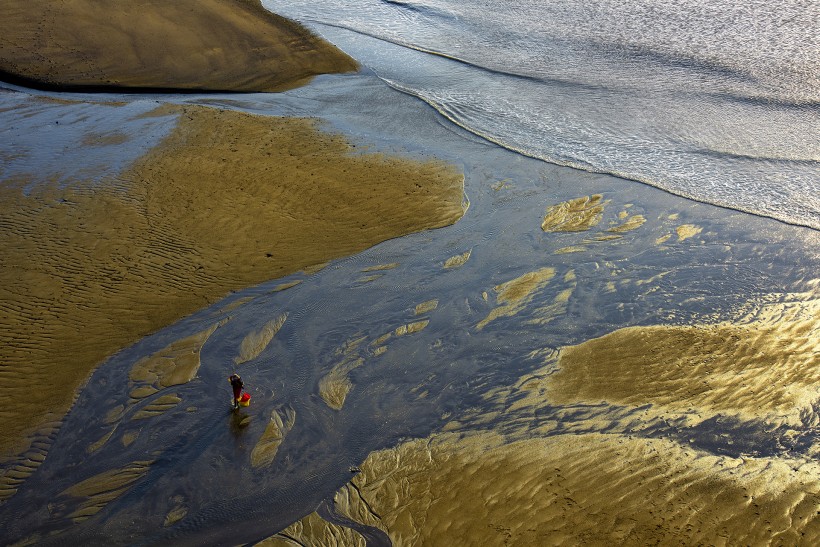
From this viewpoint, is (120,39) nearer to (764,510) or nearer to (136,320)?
(136,320)

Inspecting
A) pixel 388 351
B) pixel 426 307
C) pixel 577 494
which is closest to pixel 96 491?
pixel 388 351

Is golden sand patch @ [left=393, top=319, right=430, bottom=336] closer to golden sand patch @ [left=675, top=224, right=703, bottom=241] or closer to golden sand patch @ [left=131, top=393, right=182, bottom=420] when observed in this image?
golden sand patch @ [left=131, top=393, right=182, bottom=420]

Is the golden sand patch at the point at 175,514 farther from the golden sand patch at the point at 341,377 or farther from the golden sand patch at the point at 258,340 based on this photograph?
the golden sand patch at the point at 258,340

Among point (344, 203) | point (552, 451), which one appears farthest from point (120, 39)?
point (552, 451)

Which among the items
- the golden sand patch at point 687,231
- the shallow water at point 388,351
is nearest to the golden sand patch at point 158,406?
the shallow water at point 388,351

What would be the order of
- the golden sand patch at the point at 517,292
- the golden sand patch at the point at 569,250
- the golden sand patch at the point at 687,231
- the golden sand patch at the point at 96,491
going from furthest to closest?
1. the golden sand patch at the point at 687,231
2. the golden sand patch at the point at 569,250
3. the golden sand patch at the point at 517,292
4. the golden sand patch at the point at 96,491

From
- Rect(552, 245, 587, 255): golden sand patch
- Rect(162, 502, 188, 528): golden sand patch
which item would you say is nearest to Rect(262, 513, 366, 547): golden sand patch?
Rect(162, 502, 188, 528): golden sand patch

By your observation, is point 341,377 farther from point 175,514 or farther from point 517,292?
point 517,292
